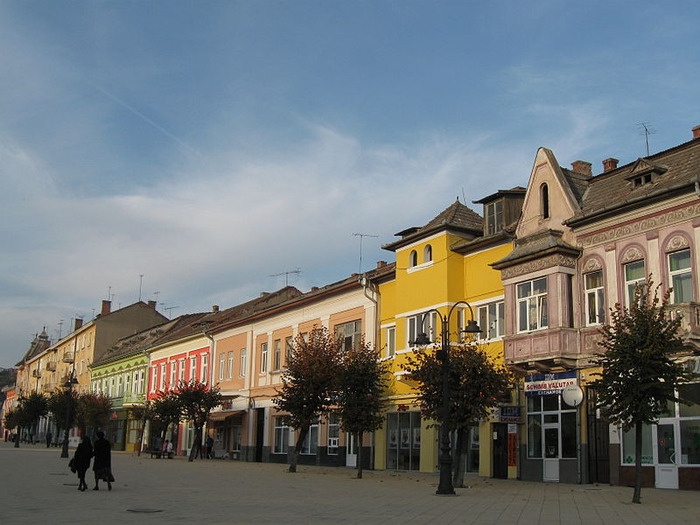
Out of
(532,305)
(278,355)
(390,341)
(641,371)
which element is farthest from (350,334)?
(641,371)

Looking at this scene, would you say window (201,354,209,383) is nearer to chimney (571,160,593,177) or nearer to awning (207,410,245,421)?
awning (207,410,245,421)

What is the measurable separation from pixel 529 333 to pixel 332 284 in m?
16.5

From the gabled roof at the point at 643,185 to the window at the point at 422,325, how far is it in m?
7.72

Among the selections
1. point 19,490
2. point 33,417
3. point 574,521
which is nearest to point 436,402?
point 574,521

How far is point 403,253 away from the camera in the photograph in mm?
34594

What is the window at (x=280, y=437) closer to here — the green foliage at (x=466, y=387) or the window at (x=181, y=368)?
the window at (x=181, y=368)

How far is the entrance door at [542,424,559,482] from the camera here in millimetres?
26125

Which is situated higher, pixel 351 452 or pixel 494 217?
pixel 494 217

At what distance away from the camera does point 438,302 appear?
1234 inches

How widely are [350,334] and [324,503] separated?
21.0 meters

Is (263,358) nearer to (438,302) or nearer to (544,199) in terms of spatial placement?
(438,302)

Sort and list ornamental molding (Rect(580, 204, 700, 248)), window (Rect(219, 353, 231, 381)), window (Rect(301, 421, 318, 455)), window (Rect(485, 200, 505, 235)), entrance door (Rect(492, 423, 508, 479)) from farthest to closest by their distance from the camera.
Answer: window (Rect(219, 353, 231, 381)) → window (Rect(301, 421, 318, 455)) → window (Rect(485, 200, 505, 235)) → entrance door (Rect(492, 423, 508, 479)) → ornamental molding (Rect(580, 204, 700, 248))

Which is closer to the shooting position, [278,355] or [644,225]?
[644,225]

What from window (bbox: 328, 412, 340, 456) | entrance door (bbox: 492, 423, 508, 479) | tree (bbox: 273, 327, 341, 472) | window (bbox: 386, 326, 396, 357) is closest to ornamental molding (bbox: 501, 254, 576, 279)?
entrance door (bbox: 492, 423, 508, 479)
